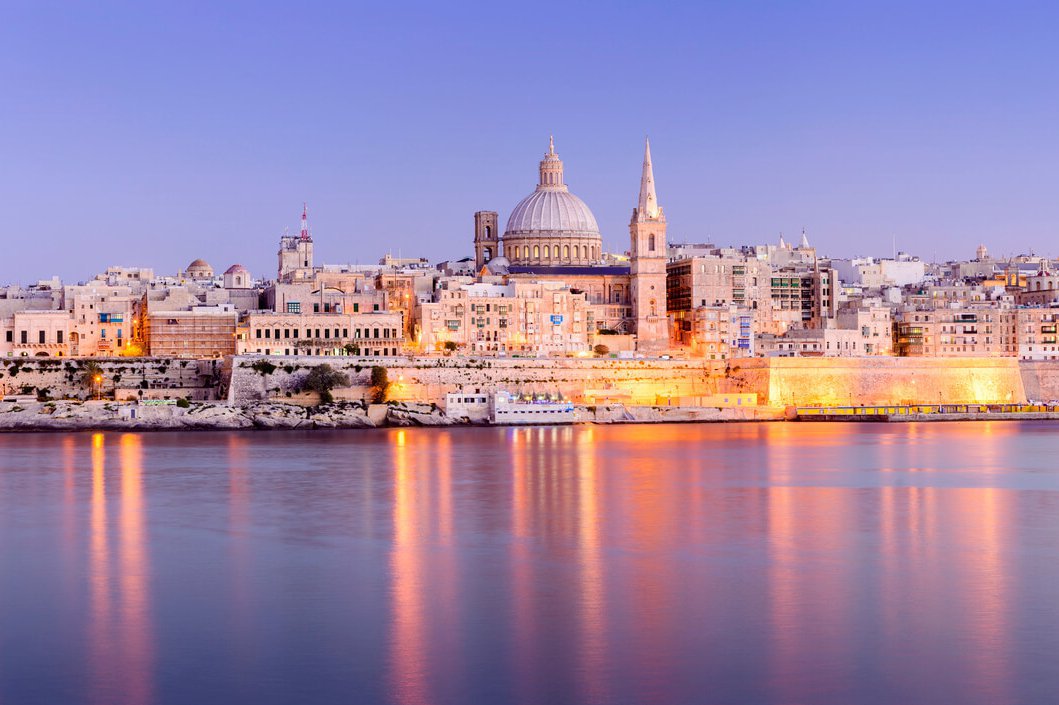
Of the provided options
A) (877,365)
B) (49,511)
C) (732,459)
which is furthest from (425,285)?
(49,511)

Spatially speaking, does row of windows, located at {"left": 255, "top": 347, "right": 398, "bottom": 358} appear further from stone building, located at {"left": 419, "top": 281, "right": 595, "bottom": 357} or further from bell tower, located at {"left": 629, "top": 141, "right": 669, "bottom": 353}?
bell tower, located at {"left": 629, "top": 141, "right": 669, "bottom": 353}

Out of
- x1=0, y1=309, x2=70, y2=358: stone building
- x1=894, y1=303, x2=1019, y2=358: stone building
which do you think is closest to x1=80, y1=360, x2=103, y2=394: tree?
x1=0, y1=309, x2=70, y2=358: stone building

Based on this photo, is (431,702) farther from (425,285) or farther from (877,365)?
(425,285)

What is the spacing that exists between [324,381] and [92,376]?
232 inches

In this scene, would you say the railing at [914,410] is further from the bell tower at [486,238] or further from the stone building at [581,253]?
the bell tower at [486,238]

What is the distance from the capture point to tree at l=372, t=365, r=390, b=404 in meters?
33.9

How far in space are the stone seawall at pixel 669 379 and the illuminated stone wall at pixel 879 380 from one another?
3cm

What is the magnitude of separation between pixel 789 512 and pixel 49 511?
924 centimetres

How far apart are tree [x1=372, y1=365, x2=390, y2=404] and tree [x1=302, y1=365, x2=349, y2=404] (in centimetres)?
68

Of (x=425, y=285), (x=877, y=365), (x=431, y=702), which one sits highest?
(x=425, y=285)

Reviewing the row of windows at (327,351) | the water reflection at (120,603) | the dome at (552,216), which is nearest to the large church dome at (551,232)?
the dome at (552,216)

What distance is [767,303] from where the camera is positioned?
44.1 metres

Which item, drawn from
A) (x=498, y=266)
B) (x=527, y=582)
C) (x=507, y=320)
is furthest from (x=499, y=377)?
(x=527, y=582)

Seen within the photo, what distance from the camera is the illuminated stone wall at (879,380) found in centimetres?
3669
